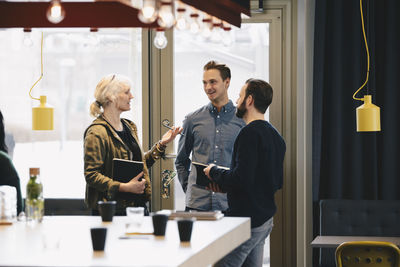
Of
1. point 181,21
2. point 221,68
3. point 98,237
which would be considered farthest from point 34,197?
point 221,68

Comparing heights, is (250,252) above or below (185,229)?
below

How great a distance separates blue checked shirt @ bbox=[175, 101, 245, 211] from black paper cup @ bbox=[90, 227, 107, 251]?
2.12 meters

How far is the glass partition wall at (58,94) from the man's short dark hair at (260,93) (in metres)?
2.22

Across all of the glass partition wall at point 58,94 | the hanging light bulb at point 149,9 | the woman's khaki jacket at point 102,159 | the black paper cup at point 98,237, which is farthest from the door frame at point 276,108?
the black paper cup at point 98,237

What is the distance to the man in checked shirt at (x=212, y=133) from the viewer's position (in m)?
4.76

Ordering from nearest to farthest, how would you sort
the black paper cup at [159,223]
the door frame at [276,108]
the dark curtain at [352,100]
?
1. the black paper cup at [159,223]
2. the dark curtain at [352,100]
3. the door frame at [276,108]

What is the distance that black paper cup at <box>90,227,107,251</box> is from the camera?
2.63m

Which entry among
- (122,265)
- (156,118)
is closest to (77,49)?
(156,118)

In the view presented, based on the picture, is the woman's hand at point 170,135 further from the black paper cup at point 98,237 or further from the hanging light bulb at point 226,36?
the black paper cup at point 98,237

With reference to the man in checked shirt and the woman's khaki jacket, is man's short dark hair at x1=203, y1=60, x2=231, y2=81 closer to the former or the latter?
the man in checked shirt

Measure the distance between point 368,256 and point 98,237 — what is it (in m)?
1.61

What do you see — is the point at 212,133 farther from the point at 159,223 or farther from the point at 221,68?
the point at 159,223

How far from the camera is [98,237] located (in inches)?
104

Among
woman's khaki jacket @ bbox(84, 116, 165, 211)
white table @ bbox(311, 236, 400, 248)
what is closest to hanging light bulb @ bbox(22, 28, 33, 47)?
woman's khaki jacket @ bbox(84, 116, 165, 211)
